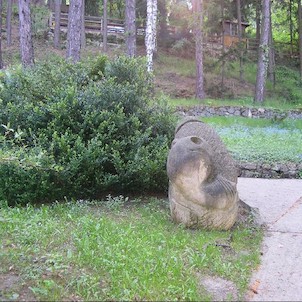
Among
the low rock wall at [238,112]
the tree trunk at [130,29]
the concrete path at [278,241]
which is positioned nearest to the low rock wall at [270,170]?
the concrete path at [278,241]

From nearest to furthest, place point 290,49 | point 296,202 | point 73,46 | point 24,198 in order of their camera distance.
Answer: point 24,198 → point 296,202 → point 73,46 → point 290,49

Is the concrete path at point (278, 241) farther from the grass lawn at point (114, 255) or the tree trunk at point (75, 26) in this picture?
the tree trunk at point (75, 26)

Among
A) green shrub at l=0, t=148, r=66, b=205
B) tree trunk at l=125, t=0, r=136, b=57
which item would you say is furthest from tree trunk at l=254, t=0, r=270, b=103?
green shrub at l=0, t=148, r=66, b=205

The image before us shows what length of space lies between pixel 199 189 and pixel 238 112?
52.5 ft

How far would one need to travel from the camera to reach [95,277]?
3807 mm

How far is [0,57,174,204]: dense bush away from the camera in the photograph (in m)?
6.63

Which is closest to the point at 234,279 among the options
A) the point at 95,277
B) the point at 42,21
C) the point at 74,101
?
the point at 95,277

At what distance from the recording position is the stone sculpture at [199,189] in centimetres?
533

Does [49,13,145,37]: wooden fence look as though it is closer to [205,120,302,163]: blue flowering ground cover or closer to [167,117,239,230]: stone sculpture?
[205,120,302,163]: blue flowering ground cover

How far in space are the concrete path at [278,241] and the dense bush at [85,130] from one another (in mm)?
1864

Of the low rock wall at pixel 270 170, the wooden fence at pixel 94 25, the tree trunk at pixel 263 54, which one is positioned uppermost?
the wooden fence at pixel 94 25

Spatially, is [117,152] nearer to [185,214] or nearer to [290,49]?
[185,214]

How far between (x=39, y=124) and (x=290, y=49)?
32090 mm

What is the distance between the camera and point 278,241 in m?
5.39
